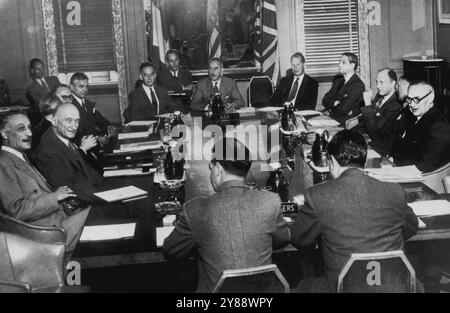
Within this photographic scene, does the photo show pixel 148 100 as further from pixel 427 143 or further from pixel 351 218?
pixel 351 218

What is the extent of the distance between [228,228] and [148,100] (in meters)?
4.23

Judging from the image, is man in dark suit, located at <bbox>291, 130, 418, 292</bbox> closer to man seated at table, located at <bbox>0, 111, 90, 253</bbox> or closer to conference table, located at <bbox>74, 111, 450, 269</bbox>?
conference table, located at <bbox>74, 111, 450, 269</bbox>

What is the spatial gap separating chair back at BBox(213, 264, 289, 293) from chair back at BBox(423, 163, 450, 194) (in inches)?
72.9

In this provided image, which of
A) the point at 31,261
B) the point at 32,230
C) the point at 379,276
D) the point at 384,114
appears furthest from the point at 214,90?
the point at 379,276

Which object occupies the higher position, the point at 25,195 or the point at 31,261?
the point at 25,195

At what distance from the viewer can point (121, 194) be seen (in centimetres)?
339

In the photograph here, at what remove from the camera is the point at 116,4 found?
336 inches

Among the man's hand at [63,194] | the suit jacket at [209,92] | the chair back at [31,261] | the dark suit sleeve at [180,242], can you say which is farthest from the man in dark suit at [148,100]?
the dark suit sleeve at [180,242]

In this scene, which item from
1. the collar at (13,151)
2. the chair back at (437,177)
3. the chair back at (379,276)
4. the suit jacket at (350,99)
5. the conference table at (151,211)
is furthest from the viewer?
the suit jacket at (350,99)

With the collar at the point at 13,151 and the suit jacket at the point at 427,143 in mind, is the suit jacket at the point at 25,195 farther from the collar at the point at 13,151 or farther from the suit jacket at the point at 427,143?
the suit jacket at the point at 427,143

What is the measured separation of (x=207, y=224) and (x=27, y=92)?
252 inches

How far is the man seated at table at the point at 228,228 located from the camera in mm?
2303

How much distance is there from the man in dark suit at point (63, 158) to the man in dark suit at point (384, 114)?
7.49 feet
